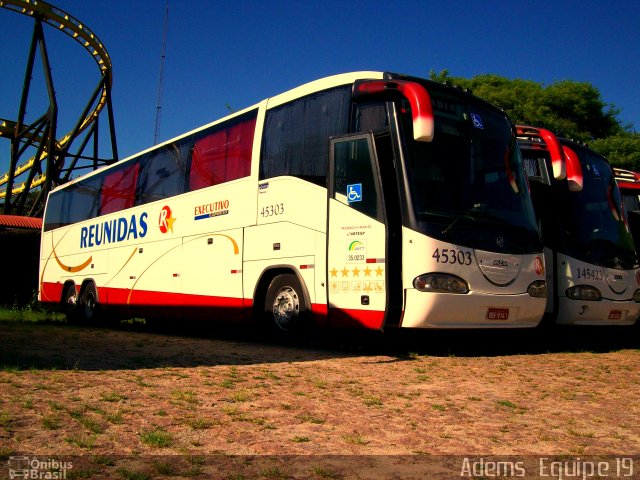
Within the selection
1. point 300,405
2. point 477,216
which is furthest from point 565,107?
point 300,405

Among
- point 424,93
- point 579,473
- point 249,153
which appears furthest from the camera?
point 249,153

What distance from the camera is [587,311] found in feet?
31.3

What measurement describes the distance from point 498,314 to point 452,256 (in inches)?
41.7

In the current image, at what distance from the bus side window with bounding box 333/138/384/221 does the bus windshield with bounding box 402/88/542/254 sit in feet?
1.59

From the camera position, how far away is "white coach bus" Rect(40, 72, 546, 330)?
7.65 metres

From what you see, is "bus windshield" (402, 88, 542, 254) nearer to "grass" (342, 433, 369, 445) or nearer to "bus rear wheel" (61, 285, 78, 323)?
"grass" (342, 433, 369, 445)

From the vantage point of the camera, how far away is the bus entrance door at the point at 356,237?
7715 mm

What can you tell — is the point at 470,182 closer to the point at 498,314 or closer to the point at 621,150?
the point at 498,314

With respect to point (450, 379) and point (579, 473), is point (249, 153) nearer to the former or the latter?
point (450, 379)

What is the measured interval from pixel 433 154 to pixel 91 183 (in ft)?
36.3

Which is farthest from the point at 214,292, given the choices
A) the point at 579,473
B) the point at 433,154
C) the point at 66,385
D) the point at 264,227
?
the point at 579,473

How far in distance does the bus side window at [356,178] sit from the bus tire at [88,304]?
896 centimetres

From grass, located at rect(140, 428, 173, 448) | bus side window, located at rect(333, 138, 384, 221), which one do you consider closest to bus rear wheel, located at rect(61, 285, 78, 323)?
bus side window, located at rect(333, 138, 384, 221)

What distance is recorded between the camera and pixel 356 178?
8102 millimetres
